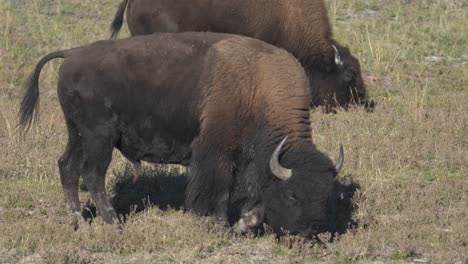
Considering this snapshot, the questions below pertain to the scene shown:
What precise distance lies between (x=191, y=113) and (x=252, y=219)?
117cm

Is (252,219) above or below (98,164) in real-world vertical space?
below

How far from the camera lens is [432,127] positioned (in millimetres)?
10258

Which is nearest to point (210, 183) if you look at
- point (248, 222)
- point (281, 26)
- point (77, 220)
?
point (248, 222)

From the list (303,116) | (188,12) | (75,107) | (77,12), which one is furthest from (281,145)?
(77,12)

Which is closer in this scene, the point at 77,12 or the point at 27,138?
the point at 27,138

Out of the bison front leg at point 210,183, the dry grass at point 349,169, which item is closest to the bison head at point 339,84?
the dry grass at point 349,169

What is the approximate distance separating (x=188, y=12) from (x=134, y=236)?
16.6 feet

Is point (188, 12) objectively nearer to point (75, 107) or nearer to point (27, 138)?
point (27, 138)

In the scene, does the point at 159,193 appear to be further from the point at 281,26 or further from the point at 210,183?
the point at 281,26

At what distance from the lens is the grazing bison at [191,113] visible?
23.5 feet

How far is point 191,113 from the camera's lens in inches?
290

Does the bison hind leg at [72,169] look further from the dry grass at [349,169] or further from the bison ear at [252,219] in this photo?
the bison ear at [252,219]

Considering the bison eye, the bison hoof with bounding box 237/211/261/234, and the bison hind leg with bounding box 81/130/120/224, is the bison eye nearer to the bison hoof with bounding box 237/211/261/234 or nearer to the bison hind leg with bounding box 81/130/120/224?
the bison hoof with bounding box 237/211/261/234

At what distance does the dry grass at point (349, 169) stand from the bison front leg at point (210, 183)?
6.7 inches
